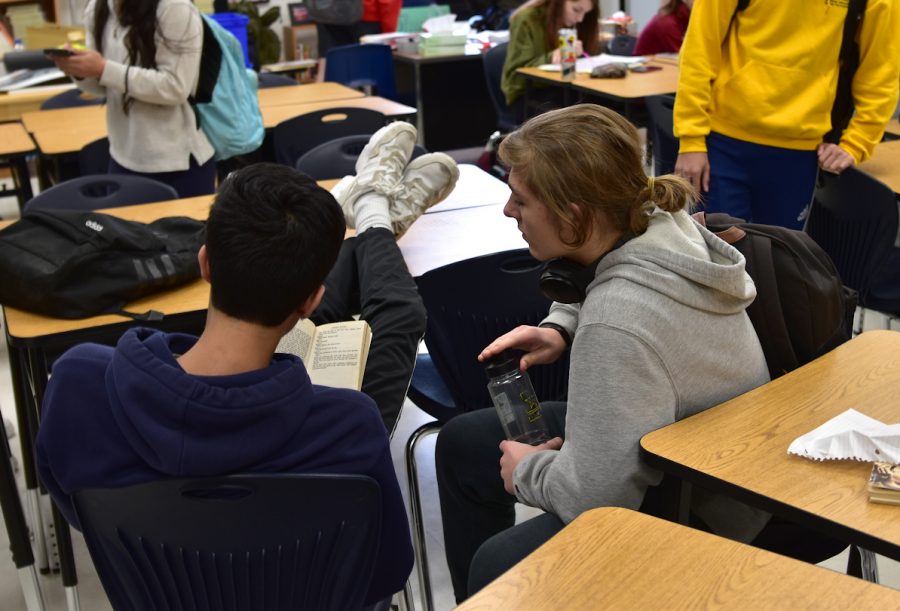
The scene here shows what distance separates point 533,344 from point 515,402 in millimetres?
108

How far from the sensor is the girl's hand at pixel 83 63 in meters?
3.01

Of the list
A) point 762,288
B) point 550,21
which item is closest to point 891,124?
point 550,21

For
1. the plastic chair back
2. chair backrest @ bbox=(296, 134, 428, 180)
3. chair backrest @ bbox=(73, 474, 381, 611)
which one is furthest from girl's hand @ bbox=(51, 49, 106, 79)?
chair backrest @ bbox=(73, 474, 381, 611)

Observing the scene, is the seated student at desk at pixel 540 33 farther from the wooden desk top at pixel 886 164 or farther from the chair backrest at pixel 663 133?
the wooden desk top at pixel 886 164

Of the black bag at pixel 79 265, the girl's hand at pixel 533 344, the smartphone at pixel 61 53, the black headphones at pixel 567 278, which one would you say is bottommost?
the girl's hand at pixel 533 344

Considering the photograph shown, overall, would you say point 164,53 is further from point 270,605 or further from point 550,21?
point 550,21

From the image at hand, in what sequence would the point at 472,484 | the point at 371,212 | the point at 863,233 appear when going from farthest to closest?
the point at 863,233
the point at 371,212
the point at 472,484

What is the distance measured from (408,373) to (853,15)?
1785 millimetres

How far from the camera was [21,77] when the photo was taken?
5789mm

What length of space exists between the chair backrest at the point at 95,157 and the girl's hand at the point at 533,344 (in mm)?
2254

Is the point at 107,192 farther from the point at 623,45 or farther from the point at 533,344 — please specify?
the point at 623,45

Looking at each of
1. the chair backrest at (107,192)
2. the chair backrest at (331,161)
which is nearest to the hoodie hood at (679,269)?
the chair backrest at (331,161)

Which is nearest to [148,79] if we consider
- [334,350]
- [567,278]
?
[334,350]

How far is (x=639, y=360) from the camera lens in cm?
136
